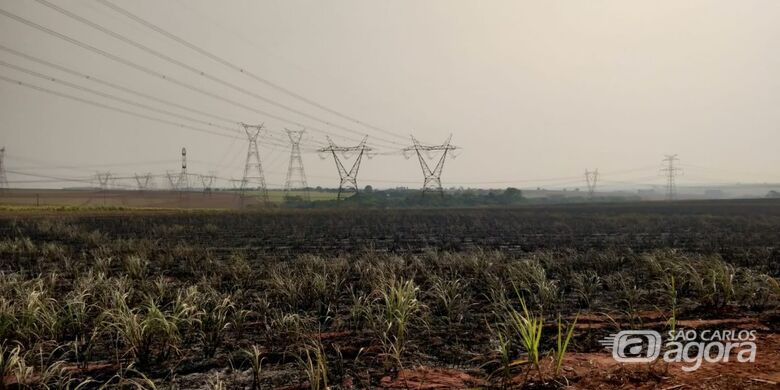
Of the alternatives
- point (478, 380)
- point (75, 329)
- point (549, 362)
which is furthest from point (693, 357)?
point (75, 329)

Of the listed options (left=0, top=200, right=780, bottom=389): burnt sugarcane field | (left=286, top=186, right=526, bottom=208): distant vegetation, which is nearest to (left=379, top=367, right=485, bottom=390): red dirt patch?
(left=0, top=200, right=780, bottom=389): burnt sugarcane field

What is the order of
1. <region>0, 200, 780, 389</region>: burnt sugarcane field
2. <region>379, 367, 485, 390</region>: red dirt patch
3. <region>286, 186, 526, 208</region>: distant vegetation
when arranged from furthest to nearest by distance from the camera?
<region>286, 186, 526, 208</region>: distant vegetation < <region>0, 200, 780, 389</region>: burnt sugarcane field < <region>379, 367, 485, 390</region>: red dirt patch

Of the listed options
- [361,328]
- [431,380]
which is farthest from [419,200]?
[431,380]

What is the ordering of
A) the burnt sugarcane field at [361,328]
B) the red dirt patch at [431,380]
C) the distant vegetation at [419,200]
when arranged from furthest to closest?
the distant vegetation at [419,200] → the burnt sugarcane field at [361,328] → the red dirt patch at [431,380]

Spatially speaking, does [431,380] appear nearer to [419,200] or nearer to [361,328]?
[361,328]

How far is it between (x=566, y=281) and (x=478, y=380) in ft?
26.9

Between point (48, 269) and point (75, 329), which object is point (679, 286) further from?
point (48, 269)

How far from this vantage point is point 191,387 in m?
6.09

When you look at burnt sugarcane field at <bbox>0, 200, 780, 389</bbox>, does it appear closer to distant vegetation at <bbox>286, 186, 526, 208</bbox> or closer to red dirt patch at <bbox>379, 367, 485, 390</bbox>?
red dirt patch at <bbox>379, 367, 485, 390</bbox>

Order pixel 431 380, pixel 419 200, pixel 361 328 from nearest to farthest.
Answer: pixel 431 380
pixel 361 328
pixel 419 200

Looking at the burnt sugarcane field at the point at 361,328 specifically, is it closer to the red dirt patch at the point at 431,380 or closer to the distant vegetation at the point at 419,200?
the red dirt patch at the point at 431,380

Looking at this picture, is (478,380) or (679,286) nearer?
(478,380)

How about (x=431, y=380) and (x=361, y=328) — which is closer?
(x=431, y=380)

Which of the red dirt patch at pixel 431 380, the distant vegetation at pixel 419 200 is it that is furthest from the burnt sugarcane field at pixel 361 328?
the distant vegetation at pixel 419 200
